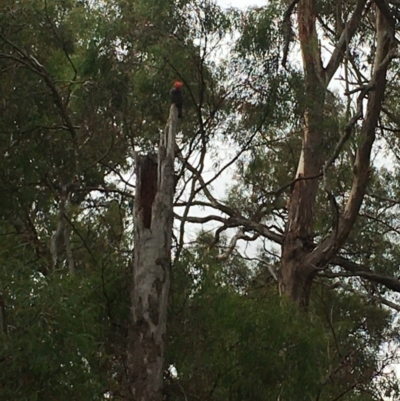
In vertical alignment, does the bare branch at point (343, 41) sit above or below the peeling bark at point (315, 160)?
above

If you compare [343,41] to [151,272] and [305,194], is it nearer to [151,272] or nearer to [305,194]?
[305,194]

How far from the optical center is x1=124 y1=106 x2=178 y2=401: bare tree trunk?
5.42 metres

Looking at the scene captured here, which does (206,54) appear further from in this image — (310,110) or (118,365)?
(118,365)

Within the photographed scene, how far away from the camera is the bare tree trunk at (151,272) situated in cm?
542

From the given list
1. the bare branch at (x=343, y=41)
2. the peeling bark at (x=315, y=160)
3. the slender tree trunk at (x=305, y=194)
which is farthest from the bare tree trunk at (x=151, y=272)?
the bare branch at (x=343, y=41)

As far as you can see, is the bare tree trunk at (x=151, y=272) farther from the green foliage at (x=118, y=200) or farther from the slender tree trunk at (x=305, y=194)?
the slender tree trunk at (x=305, y=194)

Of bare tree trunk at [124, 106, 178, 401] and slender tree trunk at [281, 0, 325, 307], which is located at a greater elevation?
slender tree trunk at [281, 0, 325, 307]

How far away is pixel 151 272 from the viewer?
18.5 ft

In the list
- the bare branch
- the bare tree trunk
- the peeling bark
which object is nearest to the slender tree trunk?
the peeling bark

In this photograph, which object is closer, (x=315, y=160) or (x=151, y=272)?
(x=151, y=272)

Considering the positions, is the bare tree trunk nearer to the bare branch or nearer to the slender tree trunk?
the slender tree trunk

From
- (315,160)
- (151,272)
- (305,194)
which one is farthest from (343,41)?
(151,272)

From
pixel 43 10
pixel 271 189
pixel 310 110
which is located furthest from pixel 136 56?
pixel 271 189

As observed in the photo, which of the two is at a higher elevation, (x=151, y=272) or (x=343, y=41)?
(x=343, y=41)
